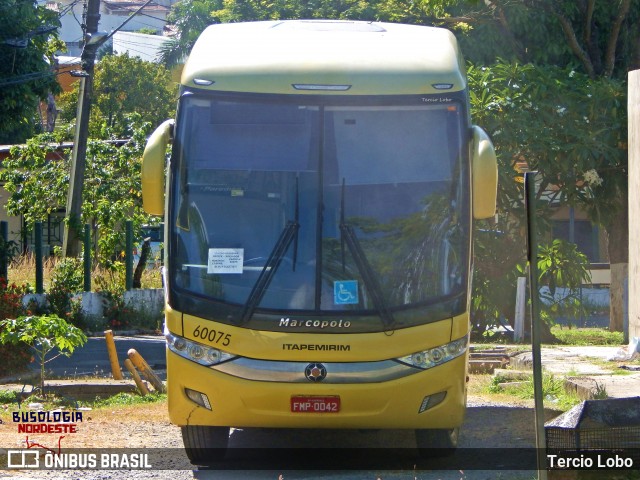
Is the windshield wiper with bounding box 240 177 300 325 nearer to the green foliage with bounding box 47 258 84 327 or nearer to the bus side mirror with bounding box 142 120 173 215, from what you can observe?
the bus side mirror with bounding box 142 120 173 215

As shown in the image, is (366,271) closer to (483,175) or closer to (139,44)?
(483,175)

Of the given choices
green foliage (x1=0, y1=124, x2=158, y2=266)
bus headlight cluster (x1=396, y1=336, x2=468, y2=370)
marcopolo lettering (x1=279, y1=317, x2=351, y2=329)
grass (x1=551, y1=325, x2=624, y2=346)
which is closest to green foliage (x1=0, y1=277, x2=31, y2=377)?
marcopolo lettering (x1=279, y1=317, x2=351, y2=329)

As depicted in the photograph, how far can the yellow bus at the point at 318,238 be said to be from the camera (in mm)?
8062

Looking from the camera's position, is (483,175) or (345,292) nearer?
(345,292)

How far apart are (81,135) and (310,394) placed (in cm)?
1666

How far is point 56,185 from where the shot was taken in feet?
92.0

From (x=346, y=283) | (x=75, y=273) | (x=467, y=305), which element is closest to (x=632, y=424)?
(x=467, y=305)

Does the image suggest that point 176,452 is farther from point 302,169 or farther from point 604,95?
point 604,95

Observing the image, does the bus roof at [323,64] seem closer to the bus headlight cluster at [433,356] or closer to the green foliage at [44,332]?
the bus headlight cluster at [433,356]

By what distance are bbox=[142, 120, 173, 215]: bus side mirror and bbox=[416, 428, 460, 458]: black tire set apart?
9.10ft

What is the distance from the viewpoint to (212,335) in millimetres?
8117

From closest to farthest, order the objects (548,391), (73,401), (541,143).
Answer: (548,391), (73,401), (541,143)

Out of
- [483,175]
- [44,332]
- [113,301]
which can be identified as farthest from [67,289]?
[483,175]

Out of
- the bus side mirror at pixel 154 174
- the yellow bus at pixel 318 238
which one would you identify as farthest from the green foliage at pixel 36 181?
the yellow bus at pixel 318 238
